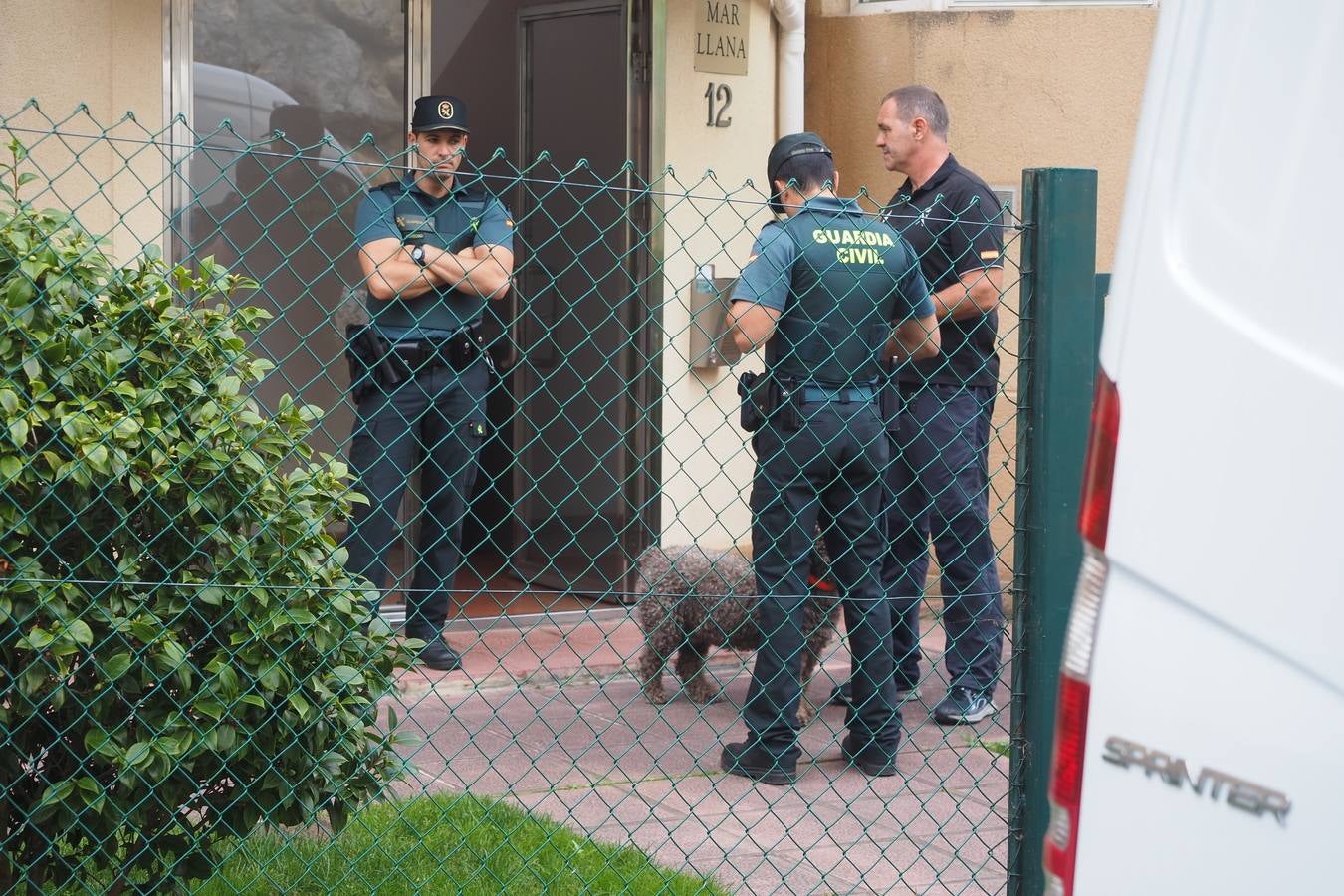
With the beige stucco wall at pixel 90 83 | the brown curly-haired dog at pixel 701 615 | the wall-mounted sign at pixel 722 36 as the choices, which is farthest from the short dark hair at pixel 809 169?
the wall-mounted sign at pixel 722 36

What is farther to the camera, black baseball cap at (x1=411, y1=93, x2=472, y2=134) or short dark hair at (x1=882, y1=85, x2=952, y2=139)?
black baseball cap at (x1=411, y1=93, x2=472, y2=134)

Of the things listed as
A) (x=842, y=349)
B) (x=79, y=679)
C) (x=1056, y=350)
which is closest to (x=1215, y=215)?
(x=1056, y=350)

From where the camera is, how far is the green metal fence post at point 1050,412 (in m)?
3.29

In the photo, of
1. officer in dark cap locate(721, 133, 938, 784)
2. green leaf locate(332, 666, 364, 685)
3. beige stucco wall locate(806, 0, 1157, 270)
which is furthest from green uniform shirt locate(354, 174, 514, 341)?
beige stucco wall locate(806, 0, 1157, 270)

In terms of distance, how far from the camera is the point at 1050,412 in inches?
130

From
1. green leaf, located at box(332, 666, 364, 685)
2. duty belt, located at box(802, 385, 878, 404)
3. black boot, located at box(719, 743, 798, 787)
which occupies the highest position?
duty belt, located at box(802, 385, 878, 404)

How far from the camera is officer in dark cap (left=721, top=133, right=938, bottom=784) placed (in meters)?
4.52

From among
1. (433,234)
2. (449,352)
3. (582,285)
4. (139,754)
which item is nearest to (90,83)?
(433,234)

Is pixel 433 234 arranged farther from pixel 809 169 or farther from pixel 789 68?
pixel 789 68

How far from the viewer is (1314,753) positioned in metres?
1.62

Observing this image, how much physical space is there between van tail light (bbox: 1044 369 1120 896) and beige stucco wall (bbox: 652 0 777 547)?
5.08 metres

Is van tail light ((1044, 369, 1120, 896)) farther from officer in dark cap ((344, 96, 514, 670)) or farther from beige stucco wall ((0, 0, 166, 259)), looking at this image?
beige stucco wall ((0, 0, 166, 259))

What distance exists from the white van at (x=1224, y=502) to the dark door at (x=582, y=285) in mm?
5083

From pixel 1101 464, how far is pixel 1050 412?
145 centimetres
